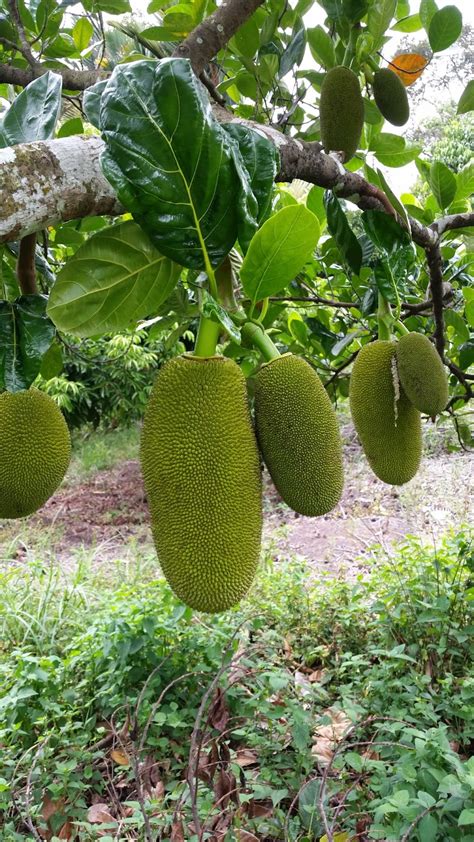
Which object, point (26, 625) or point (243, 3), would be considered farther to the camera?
A: point (26, 625)

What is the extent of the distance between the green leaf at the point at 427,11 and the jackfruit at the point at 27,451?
1.05m

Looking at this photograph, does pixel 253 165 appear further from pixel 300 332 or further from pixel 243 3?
pixel 300 332

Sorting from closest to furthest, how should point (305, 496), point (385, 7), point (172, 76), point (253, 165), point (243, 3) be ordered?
point (172, 76) < point (253, 165) < point (305, 496) < point (243, 3) < point (385, 7)

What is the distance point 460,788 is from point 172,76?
1.20 meters

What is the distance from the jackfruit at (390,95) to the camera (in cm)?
122

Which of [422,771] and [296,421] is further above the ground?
[296,421]

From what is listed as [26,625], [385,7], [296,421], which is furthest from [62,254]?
[26,625]

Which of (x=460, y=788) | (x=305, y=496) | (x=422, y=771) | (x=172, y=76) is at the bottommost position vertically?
(x=422, y=771)

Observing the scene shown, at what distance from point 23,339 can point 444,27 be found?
3.35ft

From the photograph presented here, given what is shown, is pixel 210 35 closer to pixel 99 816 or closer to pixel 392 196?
pixel 392 196

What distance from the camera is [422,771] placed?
125 centimetres

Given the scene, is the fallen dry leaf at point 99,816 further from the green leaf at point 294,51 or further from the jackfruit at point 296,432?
the green leaf at point 294,51

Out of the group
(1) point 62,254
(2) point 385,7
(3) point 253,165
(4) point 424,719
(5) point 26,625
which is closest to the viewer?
(3) point 253,165

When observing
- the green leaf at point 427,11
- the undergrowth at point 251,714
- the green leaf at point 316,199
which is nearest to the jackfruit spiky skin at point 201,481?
the undergrowth at point 251,714
